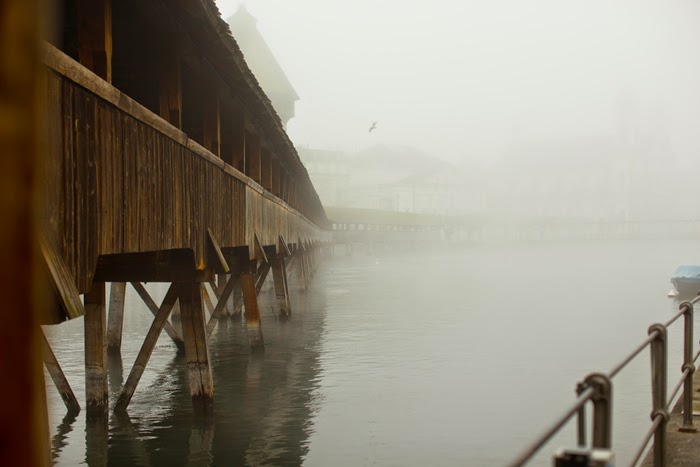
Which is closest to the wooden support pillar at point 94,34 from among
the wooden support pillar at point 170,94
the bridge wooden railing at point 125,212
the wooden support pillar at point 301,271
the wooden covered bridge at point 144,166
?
the wooden covered bridge at point 144,166

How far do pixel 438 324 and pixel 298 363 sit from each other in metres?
8.36

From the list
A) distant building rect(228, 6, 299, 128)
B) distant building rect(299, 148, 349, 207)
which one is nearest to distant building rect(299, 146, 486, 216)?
distant building rect(299, 148, 349, 207)

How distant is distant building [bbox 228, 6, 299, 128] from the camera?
5188cm

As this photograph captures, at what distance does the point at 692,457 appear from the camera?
184 inches

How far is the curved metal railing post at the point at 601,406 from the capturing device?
265cm

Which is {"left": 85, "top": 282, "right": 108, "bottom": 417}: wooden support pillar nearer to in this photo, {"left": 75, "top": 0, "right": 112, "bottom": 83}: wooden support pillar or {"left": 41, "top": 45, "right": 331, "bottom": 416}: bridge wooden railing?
{"left": 41, "top": 45, "right": 331, "bottom": 416}: bridge wooden railing

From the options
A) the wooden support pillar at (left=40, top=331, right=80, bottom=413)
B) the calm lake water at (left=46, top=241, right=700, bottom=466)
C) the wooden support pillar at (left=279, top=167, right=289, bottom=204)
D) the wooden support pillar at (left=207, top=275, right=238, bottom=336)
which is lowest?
the calm lake water at (left=46, top=241, right=700, bottom=466)

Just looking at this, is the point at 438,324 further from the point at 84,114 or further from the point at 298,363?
the point at 84,114

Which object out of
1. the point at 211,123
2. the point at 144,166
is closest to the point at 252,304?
the point at 211,123

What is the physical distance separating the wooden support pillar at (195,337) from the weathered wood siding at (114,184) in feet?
3.03

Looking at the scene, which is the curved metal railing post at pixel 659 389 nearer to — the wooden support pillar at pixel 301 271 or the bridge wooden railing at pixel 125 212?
the bridge wooden railing at pixel 125 212

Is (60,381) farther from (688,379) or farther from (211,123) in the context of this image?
(688,379)

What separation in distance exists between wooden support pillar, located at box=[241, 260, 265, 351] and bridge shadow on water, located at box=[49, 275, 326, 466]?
1.09ft

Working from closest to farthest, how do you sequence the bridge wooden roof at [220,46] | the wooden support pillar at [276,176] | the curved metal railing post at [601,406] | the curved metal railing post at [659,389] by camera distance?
the curved metal railing post at [601,406], the curved metal railing post at [659,389], the bridge wooden roof at [220,46], the wooden support pillar at [276,176]
